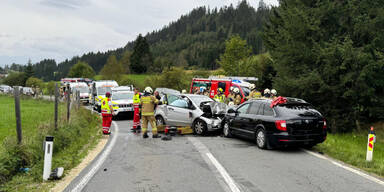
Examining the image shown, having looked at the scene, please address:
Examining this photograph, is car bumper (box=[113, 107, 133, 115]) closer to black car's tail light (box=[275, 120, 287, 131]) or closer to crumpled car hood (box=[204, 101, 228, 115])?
crumpled car hood (box=[204, 101, 228, 115])

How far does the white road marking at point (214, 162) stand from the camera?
19.8 feet

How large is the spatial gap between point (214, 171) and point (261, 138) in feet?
10.8

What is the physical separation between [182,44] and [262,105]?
550 ft

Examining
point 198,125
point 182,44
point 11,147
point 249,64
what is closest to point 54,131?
point 11,147

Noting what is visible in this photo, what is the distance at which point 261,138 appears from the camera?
32.6 ft

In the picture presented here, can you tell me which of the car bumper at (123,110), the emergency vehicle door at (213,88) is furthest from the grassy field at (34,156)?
the emergency vehicle door at (213,88)

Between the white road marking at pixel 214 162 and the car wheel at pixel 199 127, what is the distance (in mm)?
842

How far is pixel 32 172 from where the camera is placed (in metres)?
6.88

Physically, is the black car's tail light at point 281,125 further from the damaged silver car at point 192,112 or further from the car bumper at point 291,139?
the damaged silver car at point 192,112

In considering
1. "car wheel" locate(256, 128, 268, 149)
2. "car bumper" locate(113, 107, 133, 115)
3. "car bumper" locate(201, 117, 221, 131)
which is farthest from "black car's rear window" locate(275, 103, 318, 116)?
"car bumper" locate(113, 107, 133, 115)

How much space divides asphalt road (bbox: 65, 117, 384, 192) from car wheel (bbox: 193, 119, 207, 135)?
7.41 ft

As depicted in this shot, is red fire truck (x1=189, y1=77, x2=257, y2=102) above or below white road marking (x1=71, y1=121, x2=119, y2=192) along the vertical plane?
above

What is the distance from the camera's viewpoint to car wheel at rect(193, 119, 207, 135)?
12568mm

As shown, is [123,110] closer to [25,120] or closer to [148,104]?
[25,120]
